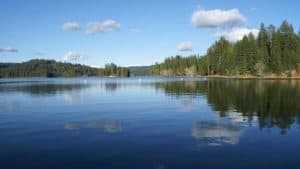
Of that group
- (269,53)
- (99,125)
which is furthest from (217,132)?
(269,53)

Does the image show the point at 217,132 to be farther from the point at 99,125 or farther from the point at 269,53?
the point at 269,53

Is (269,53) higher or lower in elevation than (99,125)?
higher

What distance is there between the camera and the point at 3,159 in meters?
16.9

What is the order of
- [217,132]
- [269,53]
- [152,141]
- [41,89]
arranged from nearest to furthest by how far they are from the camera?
[152,141]
[217,132]
[41,89]
[269,53]

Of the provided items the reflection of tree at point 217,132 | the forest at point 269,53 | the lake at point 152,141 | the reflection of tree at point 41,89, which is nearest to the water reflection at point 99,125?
the lake at point 152,141

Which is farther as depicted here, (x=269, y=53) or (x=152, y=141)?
(x=269, y=53)

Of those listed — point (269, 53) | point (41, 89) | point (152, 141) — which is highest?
point (269, 53)

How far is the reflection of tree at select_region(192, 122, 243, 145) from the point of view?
21.0 meters

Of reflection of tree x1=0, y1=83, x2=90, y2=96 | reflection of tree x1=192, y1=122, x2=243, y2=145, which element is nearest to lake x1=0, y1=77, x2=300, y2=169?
→ reflection of tree x1=192, y1=122, x2=243, y2=145

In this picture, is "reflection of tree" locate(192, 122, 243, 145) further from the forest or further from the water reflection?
the forest

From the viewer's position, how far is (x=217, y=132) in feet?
77.7

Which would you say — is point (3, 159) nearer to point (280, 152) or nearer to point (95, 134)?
point (95, 134)

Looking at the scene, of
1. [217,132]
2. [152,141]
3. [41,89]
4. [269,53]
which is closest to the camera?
[152,141]

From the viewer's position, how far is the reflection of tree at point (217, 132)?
829 inches
